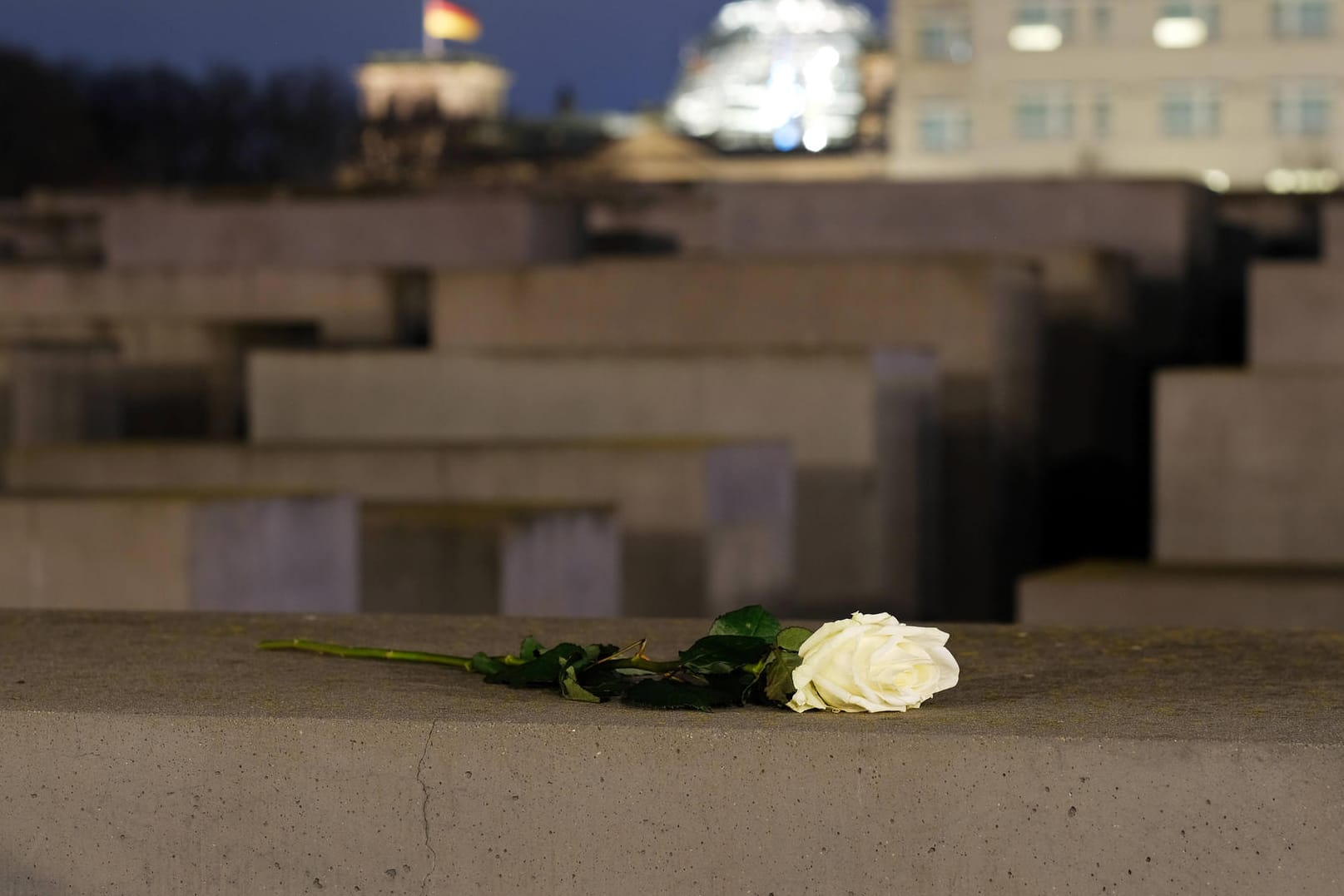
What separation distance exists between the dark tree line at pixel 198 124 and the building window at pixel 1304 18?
38430 mm

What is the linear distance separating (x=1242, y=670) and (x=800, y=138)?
153217 mm

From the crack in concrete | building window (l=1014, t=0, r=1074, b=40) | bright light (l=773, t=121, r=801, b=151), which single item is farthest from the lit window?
bright light (l=773, t=121, r=801, b=151)

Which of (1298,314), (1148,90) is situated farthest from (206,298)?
(1148,90)

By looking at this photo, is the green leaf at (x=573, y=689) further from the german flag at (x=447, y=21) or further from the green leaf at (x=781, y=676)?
the german flag at (x=447, y=21)

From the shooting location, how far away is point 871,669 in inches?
137

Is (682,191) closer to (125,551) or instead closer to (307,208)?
(307,208)

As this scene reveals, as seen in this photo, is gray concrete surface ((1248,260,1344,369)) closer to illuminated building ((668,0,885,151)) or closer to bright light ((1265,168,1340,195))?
bright light ((1265,168,1340,195))

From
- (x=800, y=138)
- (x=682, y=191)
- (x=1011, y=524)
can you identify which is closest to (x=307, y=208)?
(x=682, y=191)

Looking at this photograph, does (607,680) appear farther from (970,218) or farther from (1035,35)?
(1035,35)

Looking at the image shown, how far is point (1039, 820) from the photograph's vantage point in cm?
333

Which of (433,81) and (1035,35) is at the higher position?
(433,81)

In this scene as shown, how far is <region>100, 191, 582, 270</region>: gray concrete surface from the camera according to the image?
23.0 metres

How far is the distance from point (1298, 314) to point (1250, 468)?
300cm

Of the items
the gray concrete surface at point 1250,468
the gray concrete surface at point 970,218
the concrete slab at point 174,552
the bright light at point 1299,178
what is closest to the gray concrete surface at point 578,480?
the concrete slab at point 174,552
